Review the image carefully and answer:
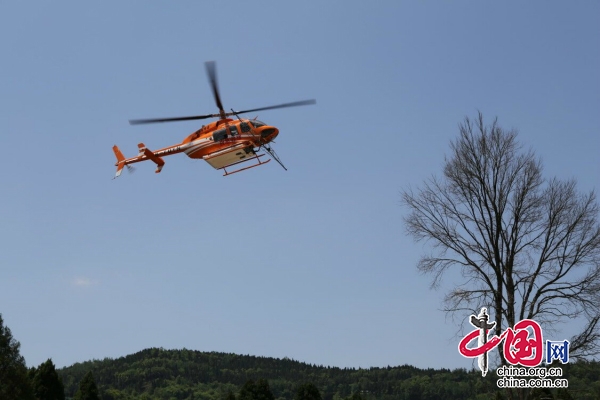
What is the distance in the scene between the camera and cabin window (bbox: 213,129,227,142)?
2750cm

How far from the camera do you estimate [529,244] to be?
17453 mm

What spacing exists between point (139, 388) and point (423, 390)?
78660 millimetres

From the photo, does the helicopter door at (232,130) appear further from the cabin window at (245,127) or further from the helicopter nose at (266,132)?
the helicopter nose at (266,132)

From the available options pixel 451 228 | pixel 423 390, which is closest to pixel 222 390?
pixel 423 390

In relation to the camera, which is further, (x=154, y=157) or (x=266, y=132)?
(x=154, y=157)

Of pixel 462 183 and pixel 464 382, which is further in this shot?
pixel 464 382

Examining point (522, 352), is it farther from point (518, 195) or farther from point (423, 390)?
point (423, 390)

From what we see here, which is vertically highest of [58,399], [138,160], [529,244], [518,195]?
[138,160]

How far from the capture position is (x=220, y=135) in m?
27.6

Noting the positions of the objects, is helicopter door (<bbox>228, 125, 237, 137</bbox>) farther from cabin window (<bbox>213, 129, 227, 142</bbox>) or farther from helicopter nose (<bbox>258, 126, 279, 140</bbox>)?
helicopter nose (<bbox>258, 126, 279, 140</bbox>)

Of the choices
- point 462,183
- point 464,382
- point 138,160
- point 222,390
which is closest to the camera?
point 462,183

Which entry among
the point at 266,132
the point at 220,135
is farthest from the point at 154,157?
the point at 266,132

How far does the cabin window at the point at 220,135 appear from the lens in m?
27.5

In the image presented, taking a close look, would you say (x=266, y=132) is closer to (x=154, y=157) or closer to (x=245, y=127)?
(x=245, y=127)
